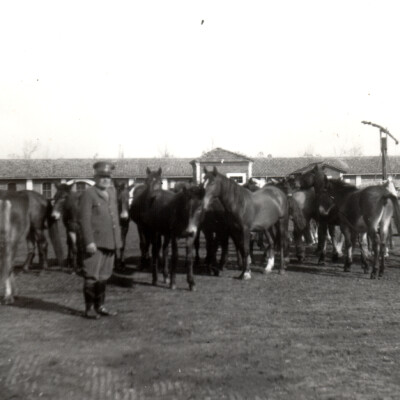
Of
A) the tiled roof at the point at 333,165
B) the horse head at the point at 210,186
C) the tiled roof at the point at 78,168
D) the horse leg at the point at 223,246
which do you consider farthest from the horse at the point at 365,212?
the tiled roof at the point at 333,165

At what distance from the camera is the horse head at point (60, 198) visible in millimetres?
12219

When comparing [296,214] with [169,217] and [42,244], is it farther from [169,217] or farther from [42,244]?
[42,244]

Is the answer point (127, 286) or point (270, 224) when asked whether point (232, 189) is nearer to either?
point (270, 224)

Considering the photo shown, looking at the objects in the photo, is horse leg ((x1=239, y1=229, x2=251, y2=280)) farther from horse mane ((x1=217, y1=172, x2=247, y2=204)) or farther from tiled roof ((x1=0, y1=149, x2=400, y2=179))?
tiled roof ((x1=0, y1=149, x2=400, y2=179))

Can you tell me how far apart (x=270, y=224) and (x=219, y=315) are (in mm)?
4870

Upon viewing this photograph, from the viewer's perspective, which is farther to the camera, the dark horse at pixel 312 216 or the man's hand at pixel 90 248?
the dark horse at pixel 312 216

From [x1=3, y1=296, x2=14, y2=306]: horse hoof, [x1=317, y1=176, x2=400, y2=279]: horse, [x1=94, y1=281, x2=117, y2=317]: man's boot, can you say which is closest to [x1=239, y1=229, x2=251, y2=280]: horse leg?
[x1=317, y1=176, x2=400, y2=279]: horse

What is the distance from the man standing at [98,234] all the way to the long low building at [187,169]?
47449 mm

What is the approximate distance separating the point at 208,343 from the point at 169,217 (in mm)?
4340

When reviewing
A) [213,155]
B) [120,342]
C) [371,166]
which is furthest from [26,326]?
[371,166]

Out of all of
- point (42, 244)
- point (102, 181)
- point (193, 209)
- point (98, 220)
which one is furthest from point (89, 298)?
point (42, 244)

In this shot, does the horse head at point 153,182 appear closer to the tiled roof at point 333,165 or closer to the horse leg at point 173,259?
the horse leg at point 173,259

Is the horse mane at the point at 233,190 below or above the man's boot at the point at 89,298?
above

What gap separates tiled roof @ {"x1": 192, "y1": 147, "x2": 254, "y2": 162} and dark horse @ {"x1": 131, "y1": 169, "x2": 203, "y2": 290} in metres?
44.9
